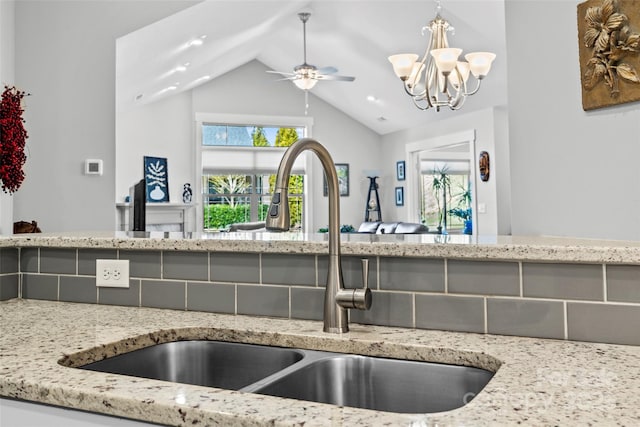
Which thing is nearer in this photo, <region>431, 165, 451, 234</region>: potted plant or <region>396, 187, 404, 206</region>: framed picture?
<region>431, 165, 451, 234</region>: potted plant

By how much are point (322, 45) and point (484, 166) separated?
279 cm

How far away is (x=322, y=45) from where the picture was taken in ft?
24.4

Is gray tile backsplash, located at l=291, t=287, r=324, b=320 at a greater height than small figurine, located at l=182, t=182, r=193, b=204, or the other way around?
small figurine, located at l=182, t=182, r=193, b=204

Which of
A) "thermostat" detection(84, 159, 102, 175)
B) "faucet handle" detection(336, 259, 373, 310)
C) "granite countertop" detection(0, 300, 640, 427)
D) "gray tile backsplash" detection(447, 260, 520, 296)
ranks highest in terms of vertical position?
"thermostat" detection(84, 159, 102, 175)

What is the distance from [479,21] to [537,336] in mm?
4905

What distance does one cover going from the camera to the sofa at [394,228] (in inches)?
268

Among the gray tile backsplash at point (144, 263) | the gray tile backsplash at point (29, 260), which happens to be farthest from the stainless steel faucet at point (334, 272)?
the gray tile backsplash at point (29, 260)

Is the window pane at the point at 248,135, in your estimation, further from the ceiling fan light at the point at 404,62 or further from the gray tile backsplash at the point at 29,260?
the gray tile backsplash at the point at 29,260

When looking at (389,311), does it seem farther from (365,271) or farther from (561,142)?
(561,142)

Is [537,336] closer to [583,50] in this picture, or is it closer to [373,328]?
[373,328]

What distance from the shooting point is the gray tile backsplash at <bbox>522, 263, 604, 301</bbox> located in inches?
38.2

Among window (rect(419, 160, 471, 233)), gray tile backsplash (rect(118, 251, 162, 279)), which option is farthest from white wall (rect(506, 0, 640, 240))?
window (rect(419, 160, 471, 233))

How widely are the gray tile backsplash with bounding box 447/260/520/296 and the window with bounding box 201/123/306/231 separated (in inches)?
298

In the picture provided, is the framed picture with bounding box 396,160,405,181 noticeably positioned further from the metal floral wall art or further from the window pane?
the metal floral wall art
